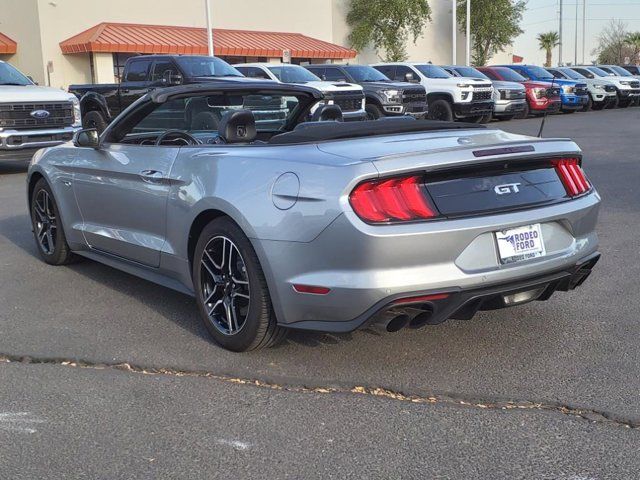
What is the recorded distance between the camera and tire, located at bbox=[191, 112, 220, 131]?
5.80 m

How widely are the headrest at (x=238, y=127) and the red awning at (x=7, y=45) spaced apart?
1195 inches

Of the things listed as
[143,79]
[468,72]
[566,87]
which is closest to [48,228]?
[143,79]

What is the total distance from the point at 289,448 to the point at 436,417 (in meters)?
0.73

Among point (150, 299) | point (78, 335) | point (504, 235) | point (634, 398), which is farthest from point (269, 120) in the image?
point (634, 398)

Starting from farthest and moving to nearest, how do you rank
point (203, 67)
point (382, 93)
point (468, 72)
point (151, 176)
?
point (468, 72) < point (382, 93) < point (203, 67) < point (151, 176)

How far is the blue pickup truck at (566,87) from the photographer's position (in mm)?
27487

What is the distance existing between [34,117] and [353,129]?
33.3 feet

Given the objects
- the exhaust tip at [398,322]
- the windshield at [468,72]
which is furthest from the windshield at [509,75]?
the exhaust tip at [398,322]

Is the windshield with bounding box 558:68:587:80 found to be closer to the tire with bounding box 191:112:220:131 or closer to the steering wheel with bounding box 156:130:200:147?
the tire with bounding box 191:112:220:131

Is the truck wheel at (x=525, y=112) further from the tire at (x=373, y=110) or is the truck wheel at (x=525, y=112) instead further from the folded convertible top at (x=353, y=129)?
the folded convertible top at (x=353, y=129)

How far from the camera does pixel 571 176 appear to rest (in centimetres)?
448

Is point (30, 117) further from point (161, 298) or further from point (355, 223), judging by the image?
point (355, 223)

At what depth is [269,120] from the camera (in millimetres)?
5961

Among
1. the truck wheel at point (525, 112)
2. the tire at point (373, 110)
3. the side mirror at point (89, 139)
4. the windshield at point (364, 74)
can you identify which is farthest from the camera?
the truck wheel at point (525, 112)
